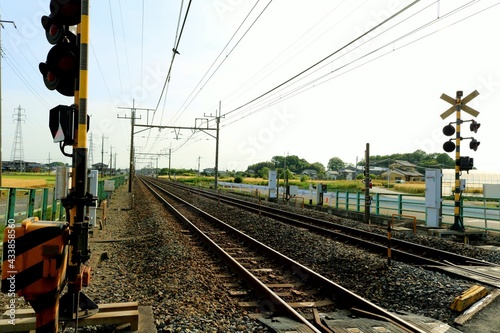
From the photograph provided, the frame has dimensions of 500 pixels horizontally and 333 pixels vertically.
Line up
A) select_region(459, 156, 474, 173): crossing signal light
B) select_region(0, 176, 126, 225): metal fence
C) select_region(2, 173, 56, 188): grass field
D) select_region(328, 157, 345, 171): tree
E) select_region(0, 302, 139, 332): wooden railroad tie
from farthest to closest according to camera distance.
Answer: select_region(328, 157, 345, 171): tree → select_region(2, 173, 56, 188): grass field → select_region(459, 156, 474, 173): crossing signal light → select_region(0, 176, 126, 225): metal fence → select_region(0, 302, 139, 332): wooden railroad tie

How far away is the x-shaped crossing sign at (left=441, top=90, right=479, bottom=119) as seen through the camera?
13.1 m

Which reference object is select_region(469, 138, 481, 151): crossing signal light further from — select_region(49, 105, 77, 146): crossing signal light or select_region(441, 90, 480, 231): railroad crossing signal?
select_region(49, 105, 77, 146): crossing signal light

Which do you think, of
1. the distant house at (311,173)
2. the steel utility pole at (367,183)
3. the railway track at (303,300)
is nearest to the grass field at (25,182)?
the steel utility pole at (367,183)

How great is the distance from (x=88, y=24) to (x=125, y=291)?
169 inches

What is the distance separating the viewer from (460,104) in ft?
43.8

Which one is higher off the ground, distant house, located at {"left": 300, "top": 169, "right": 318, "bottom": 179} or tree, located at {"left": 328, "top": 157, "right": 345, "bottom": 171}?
tree, located at {"left": 328, "top": 157, "right": 345, "bottom": 171}

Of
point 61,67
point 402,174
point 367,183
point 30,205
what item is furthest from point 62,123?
point 402,174

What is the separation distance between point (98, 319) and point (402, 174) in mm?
90811

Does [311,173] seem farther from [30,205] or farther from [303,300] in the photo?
[303,300]

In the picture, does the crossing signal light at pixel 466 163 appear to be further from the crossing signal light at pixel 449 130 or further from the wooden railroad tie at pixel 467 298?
the wooden railroad tie at pixel 467 298

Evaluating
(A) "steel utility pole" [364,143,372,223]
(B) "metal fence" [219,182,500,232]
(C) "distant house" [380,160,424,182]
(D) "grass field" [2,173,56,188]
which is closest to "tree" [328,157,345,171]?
(C) "distant house" [380,160,424,182]

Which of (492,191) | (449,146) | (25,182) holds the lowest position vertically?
(25,182)

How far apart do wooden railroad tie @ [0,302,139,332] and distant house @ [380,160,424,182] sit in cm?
8444

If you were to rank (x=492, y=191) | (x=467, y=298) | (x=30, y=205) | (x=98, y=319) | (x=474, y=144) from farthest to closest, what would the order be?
(x=492, y=191) < (x=474, y=144) < (x=30, y=205) < (x=467, y=298) < (x=98, y=319)
